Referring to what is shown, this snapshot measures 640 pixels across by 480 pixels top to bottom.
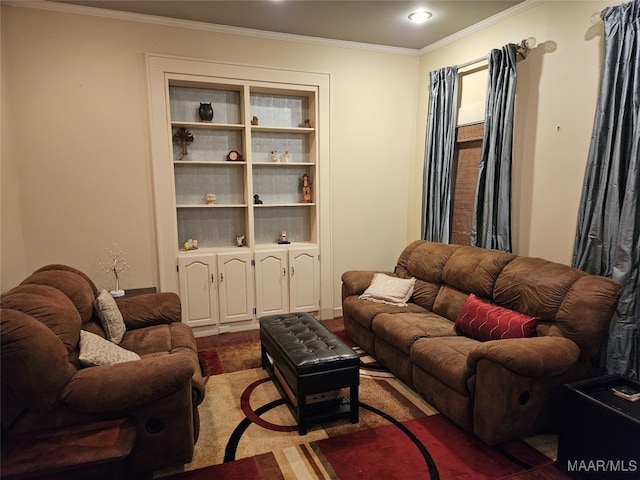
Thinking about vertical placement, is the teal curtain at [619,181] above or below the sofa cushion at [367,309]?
above

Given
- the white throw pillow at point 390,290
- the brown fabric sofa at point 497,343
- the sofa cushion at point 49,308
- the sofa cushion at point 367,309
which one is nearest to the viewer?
the sofa cushion at point 49,308

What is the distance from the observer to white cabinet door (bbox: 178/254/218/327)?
150 inches

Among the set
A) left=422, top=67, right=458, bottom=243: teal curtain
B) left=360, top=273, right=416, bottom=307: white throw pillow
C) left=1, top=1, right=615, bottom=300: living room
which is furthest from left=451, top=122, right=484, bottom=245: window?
left=360, top=273, right=416, bottom=307: white throw pillow

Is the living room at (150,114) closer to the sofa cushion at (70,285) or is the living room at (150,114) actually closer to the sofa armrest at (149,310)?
the sofa armrest at (149,310)

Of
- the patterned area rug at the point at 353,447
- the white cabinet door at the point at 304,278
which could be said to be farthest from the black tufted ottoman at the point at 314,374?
the white cabinet door at the point at 304,278

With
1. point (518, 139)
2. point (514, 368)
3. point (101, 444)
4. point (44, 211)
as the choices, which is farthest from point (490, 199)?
point (44, 211)

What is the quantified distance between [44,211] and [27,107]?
34.0 inches

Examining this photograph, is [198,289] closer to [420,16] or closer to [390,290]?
[390,290]

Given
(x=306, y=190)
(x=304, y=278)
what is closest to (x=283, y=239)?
(x=304, y=278)

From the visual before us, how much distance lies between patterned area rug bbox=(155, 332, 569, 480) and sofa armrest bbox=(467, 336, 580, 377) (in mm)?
474

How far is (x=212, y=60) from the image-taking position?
3.71 meters

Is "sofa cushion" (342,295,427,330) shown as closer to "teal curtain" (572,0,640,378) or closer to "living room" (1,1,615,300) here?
"living room" (1,1,615,300)

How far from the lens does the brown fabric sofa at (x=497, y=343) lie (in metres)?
2.16

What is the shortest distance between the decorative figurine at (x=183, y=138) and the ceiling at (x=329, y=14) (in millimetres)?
991
